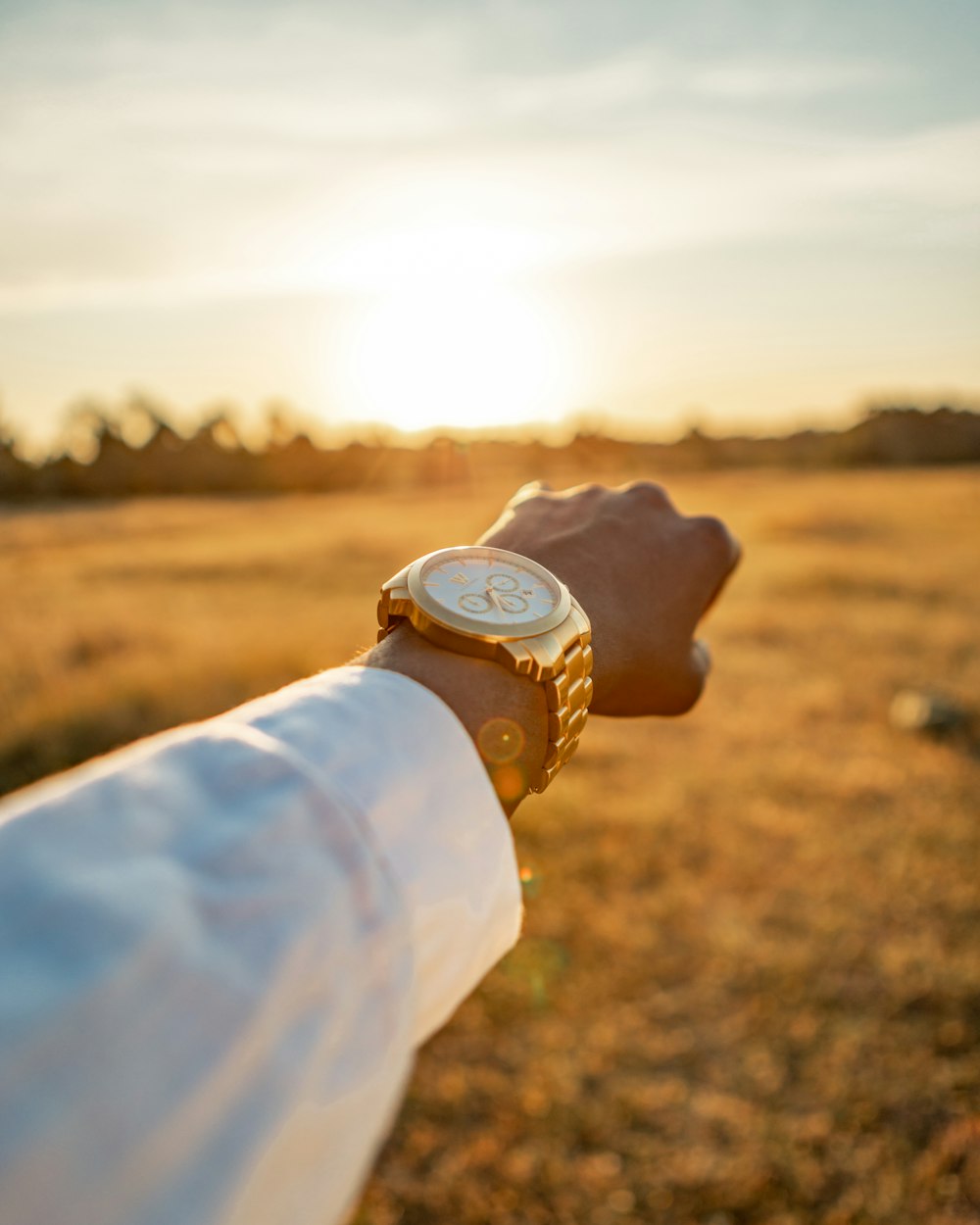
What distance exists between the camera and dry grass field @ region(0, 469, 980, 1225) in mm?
2707

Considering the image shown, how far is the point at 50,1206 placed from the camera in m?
0.47

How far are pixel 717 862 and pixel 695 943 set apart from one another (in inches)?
30.9

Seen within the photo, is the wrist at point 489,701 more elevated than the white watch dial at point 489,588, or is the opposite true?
the white watch dial at point 489,588

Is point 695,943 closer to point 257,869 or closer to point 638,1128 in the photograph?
point 638,1128

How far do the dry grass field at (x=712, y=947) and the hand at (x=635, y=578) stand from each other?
2.11 meters

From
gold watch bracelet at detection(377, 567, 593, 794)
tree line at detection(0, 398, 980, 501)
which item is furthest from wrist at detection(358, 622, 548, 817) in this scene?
tree line at detection(0, 398, 980, 501)

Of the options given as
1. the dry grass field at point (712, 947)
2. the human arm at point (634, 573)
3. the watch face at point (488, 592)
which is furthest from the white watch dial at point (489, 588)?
the dry grass field at point (712, 947)

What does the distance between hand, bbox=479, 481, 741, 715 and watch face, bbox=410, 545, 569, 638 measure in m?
0.18

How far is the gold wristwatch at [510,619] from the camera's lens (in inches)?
45.4

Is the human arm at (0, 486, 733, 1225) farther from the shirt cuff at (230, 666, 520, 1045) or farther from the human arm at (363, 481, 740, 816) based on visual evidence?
the human arm at (363, 481, 740, 816)

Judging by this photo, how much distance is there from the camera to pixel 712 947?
381cm

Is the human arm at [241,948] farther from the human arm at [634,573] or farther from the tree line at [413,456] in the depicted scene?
the tree line at [413,456]

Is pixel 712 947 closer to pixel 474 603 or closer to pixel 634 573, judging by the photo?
pixel 634 573

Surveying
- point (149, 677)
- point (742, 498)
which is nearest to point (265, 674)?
point (149, 677)
